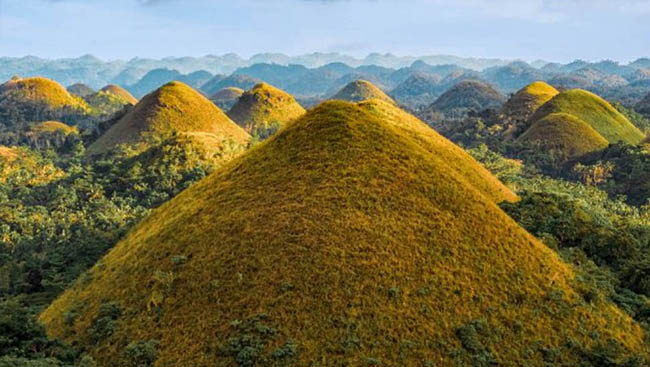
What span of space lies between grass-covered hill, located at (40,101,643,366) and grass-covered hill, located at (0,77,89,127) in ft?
515

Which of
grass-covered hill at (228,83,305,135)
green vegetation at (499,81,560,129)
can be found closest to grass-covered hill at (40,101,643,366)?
grass-covered hill at (228,83,305,135)

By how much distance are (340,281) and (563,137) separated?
98227 millimetres

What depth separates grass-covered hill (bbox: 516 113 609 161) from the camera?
102525mm

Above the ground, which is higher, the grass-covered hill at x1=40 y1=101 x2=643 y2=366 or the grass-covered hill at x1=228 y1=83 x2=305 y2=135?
the grass-covered hill at x1=40 y1=101 x2=643 y2=366

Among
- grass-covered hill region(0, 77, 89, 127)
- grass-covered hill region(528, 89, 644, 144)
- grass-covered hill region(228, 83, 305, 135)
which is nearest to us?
grass-covered hill region(528, 89, 644, 144)

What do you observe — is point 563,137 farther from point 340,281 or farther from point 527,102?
point 340,281

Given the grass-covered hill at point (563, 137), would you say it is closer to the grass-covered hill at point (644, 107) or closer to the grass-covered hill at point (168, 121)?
the grass-covered hill at point (168, 121)

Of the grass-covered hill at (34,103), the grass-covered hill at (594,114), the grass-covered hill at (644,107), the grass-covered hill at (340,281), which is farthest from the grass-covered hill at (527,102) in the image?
the grass-covered hill at (34,103)

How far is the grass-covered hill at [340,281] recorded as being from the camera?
70.8ft

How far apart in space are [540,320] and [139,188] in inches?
2432

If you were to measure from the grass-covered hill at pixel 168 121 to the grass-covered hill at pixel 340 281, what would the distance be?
7817cm

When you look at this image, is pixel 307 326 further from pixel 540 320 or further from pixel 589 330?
pixel 589 330

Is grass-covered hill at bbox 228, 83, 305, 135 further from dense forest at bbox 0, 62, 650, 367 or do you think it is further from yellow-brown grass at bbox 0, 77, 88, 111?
yellow-brown grass at bbox 0, 77, 88, 111

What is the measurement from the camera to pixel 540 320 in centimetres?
2370
